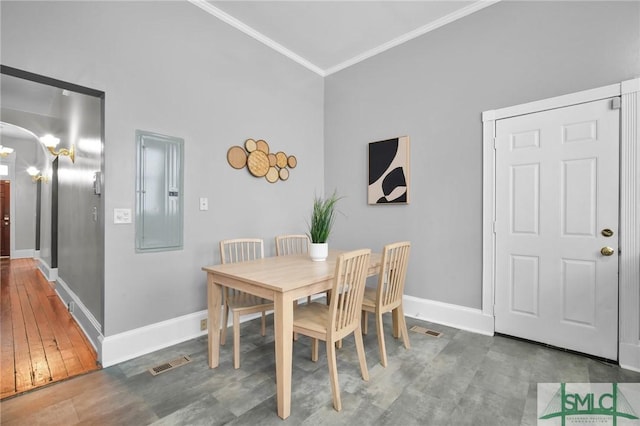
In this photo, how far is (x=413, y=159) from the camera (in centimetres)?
325

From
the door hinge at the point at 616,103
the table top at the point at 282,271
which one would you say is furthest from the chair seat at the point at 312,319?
the door hinge at the point at 616,103

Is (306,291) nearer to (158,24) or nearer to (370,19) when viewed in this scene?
(158,24)

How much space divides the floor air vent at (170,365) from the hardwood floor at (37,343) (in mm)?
432

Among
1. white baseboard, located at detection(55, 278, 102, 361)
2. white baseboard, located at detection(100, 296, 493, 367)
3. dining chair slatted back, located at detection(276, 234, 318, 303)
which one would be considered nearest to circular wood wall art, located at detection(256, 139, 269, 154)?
dining chair slatted back, located at detection(276, 234, 318, 303)

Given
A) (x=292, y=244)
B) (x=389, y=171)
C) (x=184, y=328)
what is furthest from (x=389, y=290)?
(x=184, y=328)

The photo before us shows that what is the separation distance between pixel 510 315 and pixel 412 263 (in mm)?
990

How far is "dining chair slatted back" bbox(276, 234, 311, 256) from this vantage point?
314cm

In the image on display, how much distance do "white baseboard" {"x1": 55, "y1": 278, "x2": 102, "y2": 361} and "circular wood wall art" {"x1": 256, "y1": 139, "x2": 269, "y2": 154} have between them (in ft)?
7.20

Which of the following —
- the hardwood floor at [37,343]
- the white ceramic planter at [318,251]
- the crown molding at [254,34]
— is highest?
the crown molding at [254,34]

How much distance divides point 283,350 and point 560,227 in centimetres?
241

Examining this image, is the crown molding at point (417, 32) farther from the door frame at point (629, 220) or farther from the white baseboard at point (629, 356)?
the white baseboard at point (629, 356)

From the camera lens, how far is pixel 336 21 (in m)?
3.05

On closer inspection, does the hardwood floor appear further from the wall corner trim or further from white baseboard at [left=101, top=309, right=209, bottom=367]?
the wall corner trim

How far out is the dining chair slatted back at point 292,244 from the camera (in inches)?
124
